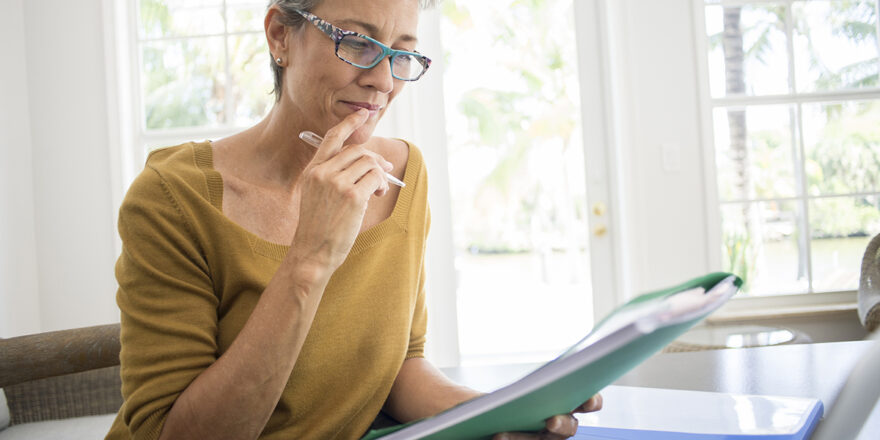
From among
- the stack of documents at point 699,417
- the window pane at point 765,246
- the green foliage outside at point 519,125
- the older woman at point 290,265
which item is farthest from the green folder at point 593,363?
the green foliage outside at point 519,125

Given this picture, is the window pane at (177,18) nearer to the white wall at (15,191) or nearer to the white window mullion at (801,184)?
the white wall at (15,191)

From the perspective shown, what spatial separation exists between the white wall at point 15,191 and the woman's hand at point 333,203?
268cm

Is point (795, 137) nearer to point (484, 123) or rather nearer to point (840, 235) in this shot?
point (840, 235)

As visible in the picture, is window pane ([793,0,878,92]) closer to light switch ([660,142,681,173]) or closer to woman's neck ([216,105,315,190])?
light switch ([660,142,681,173])

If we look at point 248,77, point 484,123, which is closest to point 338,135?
point 248,77

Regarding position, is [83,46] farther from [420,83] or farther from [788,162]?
[788,162]

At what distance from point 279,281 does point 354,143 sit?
26 centimetres

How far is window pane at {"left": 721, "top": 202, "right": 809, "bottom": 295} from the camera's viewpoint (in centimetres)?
320

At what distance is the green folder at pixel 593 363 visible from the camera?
1.39 ft

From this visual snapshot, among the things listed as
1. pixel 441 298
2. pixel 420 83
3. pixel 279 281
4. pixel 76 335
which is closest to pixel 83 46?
pixel 420 83

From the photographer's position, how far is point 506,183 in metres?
8.92

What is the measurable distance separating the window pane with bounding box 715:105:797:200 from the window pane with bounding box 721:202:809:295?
2.9 inches

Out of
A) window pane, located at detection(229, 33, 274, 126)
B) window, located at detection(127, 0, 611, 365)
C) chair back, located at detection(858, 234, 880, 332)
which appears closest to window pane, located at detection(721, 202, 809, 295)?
chair back, located at detection(858, 234, 880, 332)

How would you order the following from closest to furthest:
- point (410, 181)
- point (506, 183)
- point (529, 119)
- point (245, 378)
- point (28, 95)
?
point (245, 378) < point (410, 181) < point (28, 95) < point (529, 119) < point (506, 183)
